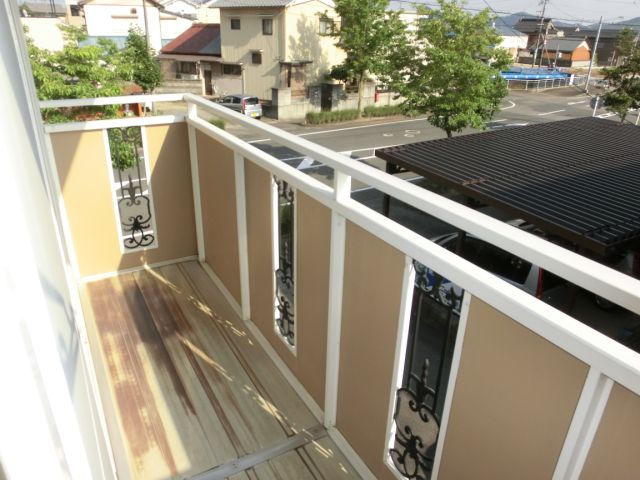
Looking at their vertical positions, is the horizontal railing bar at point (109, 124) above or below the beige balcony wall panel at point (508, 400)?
above

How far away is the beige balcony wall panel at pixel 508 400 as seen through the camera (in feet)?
3.83

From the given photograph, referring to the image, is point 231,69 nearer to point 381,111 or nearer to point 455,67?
point 381,111

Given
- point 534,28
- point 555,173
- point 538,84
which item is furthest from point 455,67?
point 534,28

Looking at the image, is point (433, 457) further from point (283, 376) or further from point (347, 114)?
point (347, 114)

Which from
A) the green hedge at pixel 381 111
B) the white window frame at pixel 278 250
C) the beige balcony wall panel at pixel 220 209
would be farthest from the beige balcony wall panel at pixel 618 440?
the green hedge at pixel 381 111

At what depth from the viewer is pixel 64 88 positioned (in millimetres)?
9148

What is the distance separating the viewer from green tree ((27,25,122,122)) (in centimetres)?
905

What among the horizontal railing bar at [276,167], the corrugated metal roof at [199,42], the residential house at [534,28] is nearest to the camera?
the horizontal railing bar at [276,167]

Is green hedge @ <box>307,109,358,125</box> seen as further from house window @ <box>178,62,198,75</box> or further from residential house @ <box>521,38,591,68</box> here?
residential house @ <box>521,38,591,68</box>

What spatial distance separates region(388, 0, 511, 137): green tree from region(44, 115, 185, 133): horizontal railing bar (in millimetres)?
9061

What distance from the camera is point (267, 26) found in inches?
824

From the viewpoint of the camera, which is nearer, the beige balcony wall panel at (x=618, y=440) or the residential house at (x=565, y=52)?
the beige balcony wall panel at (x=618, y=440)

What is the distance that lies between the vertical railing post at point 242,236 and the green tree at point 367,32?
51.9 ft

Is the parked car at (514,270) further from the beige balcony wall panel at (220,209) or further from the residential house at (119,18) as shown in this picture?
the residential house at (119,18)
